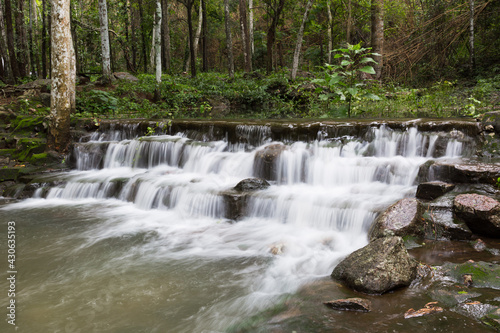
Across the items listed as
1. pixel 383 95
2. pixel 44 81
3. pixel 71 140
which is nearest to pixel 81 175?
pixel 71 140

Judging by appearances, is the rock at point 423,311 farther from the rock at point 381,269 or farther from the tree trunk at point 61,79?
the tree trunk at point 61,79

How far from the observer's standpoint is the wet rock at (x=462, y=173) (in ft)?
17.0

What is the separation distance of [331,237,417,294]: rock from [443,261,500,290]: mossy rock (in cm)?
37

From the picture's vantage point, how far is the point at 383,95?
1348 centimetres

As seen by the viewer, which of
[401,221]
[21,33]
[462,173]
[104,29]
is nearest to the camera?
[401,221]

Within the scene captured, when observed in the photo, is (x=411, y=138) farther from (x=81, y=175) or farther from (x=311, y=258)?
(x=81, y=175)

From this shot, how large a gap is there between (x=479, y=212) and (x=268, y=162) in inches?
158

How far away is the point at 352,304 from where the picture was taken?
327cm

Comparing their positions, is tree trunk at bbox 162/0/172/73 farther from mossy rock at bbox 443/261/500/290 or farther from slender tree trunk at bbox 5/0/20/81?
mossy rock at bbox 443/261/500/290

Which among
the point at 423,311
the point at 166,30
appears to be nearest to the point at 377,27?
the point at 166,30

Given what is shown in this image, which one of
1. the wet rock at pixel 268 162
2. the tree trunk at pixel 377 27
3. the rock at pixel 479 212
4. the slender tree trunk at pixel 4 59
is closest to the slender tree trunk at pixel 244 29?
the tree trunk at pixel 377 27

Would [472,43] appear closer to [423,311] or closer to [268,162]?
[268,162]

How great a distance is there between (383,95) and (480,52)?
6.52m

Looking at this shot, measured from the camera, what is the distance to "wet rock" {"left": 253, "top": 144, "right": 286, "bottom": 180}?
7.45 m
